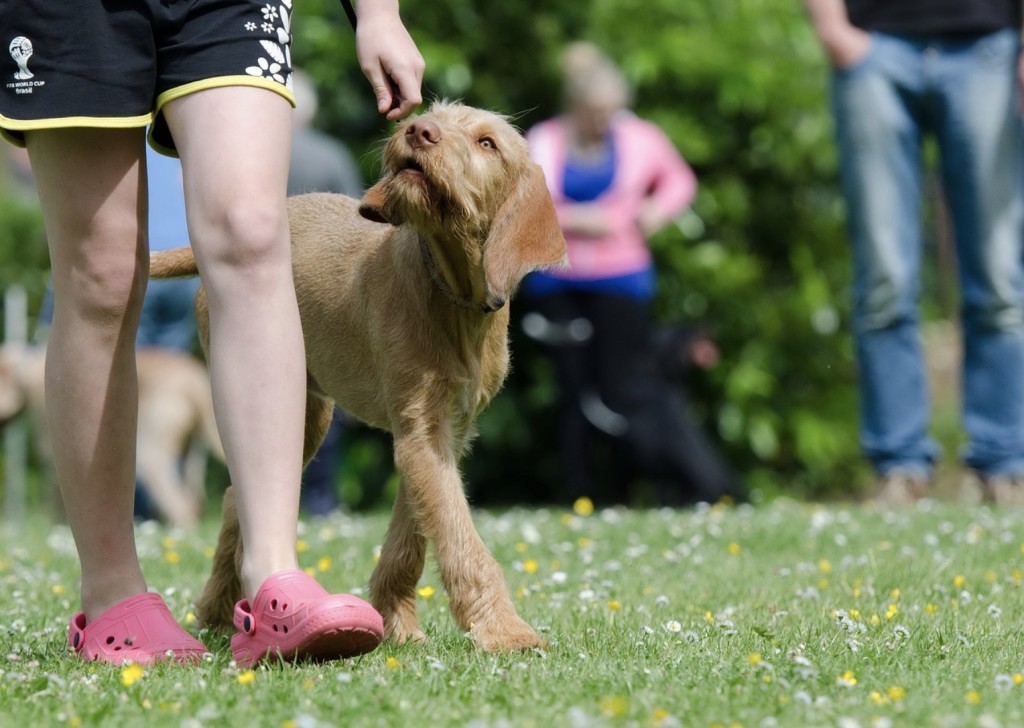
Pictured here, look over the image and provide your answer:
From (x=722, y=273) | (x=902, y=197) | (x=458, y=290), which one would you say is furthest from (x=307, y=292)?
(x=722, y=273)

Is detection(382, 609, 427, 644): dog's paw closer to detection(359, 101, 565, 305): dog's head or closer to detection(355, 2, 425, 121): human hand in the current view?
detection(359, 101, 565, 305): dog's head

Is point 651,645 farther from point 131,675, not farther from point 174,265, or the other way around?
point 174,265

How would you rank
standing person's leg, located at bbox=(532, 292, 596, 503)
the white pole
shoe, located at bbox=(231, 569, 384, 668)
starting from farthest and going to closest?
the white pole → standing person's leg, located at bbox=(532, 292, 596, 503) → shoe, located at bbox=(231, 569, 384, 668)

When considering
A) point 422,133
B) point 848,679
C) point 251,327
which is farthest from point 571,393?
point 848,679

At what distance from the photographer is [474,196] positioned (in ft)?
12.7

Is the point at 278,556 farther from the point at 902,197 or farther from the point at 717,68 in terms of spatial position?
the point at 717,68

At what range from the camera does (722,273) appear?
9.76 m

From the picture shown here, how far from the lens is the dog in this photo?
29.4 feet

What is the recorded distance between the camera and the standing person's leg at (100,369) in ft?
11.2

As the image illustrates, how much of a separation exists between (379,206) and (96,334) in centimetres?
82

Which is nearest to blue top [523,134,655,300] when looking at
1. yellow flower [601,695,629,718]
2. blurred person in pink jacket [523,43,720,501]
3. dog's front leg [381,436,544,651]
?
blurred person in pink jacket [523,43,720,501]

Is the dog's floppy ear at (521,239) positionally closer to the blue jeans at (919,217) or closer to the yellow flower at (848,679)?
the yellow flower at (848,679)

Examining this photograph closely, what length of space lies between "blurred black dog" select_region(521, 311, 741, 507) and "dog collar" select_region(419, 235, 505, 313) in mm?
4980

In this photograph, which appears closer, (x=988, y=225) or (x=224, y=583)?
(x=224, y=583)
